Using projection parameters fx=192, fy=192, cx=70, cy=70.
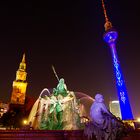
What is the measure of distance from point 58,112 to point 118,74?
139ft

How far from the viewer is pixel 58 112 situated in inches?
547

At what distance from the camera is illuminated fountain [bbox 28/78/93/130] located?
13.3 m

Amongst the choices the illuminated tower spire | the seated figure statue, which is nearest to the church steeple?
the illuminated tower spire

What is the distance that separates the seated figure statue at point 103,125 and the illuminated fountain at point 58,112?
20.7ft

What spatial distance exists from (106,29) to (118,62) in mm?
15428

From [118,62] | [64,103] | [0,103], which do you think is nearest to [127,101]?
[118,62]

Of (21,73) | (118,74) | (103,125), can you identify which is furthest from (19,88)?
(103,125)

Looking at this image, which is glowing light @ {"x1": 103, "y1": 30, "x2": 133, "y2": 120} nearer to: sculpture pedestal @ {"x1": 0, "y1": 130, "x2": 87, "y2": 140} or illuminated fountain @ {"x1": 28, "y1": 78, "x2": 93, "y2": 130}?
illuminated fountain @ {"x1": 28, "y1": 78, "x2": 93, "y2": 130}

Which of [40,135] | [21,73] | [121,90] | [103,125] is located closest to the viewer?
[103,125]

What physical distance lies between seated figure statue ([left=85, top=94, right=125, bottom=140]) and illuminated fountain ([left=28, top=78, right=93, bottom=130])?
631 centimetres

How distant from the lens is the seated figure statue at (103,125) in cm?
639

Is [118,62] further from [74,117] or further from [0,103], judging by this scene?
[0,103]

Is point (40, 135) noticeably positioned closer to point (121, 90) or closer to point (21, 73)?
point (121, 90)

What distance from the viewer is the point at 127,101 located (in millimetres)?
51188
